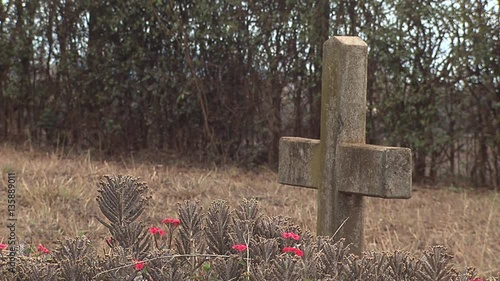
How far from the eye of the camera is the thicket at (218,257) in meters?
1.75

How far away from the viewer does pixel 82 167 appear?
6.73 m

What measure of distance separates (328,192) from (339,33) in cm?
436

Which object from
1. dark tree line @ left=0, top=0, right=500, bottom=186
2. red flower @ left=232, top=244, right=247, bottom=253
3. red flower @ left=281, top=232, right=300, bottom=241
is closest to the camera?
red flower @ left=232, top=244, right=247, bottom=253

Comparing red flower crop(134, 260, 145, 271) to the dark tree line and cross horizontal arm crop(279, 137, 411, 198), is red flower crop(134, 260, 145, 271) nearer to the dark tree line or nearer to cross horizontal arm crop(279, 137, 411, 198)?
cross horizontal arm crop(279, 137, 411, 198)

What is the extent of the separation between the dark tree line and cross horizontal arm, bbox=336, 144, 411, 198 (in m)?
4.22

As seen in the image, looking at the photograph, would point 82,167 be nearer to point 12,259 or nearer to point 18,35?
point 18,35

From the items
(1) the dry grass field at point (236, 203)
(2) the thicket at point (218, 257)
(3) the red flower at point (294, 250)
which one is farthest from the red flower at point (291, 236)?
(1) the dry grass field at point (236, 203)

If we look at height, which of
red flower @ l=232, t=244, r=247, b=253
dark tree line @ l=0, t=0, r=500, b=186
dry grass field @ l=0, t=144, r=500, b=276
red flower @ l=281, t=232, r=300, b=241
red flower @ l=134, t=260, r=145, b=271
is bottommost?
dry grass field @ l=0, t=144, r=500, b=276

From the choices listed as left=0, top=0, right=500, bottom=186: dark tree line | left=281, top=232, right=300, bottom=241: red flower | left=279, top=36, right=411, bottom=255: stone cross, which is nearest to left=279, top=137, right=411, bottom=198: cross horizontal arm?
left=279, top=36, right=411, bottom=255: stone cross

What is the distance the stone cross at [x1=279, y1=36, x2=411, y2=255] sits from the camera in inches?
114

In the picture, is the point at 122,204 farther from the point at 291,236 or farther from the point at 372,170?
the point at 372,170

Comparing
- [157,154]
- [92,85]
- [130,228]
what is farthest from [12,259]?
[92,85]

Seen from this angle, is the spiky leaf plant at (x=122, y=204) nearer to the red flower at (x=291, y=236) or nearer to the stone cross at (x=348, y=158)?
the red flower at (x=291, y=236)

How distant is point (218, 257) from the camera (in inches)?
75.0
